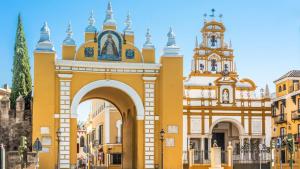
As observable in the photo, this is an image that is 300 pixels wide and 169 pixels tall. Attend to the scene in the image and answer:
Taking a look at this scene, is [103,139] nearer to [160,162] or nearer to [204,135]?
[204,135]

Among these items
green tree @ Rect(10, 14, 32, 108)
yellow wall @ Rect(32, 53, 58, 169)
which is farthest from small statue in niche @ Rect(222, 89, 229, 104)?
yellow wall @ Rect(32, 53, 58, 169)

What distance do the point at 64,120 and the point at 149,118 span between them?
5239mm

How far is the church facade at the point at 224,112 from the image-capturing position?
59625mm

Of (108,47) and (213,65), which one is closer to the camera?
(108,47)

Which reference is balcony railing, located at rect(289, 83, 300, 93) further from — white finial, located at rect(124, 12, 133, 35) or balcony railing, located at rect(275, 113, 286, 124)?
white finial, located at rect(124, 12, 133, 35)

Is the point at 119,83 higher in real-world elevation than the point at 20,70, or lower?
lower

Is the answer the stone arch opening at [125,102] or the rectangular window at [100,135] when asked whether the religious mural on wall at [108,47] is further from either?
the rectangular window at [100,135]

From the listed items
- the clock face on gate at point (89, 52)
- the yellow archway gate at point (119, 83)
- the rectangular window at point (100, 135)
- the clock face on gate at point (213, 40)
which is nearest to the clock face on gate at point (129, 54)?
the yellow archway gate at point (119, 83)

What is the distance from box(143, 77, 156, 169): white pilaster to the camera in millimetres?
38062

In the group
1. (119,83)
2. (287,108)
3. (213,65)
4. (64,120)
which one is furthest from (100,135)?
(64,120)

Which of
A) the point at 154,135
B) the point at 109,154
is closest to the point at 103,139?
the point at 109,154

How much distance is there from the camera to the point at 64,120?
3703 cm

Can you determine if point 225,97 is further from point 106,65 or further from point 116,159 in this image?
point 106,65

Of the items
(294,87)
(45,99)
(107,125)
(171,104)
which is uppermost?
(294,87)
